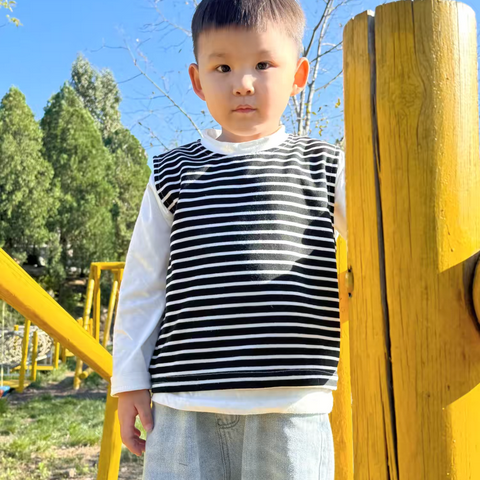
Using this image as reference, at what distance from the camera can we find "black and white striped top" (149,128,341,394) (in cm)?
115

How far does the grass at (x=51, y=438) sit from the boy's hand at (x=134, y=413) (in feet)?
10.8

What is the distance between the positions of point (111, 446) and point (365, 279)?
1435 mm

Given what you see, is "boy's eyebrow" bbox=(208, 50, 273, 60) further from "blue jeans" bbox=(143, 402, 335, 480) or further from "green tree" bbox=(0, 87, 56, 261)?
"green tree" bbox=(0, 87, 56, 261)

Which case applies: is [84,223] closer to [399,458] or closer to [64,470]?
[64,470]

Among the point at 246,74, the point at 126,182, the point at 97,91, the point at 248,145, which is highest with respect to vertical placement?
the point at 97,91

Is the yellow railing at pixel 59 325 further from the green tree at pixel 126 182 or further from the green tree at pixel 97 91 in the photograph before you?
the green tree at pixel 97 91

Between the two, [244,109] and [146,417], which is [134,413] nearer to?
[146,417]

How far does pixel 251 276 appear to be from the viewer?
1.18 meters

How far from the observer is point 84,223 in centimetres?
1758

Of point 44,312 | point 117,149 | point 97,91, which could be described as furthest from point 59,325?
point 97,91

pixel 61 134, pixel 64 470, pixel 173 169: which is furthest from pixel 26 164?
pixel 173 169

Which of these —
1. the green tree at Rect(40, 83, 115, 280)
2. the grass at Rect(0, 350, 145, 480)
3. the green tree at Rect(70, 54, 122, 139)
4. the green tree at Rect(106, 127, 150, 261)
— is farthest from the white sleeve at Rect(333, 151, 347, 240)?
the green tree at Rect(70, 54, 122, 139)

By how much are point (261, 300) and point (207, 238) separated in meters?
0.19

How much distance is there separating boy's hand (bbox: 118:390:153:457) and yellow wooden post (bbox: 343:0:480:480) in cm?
51
